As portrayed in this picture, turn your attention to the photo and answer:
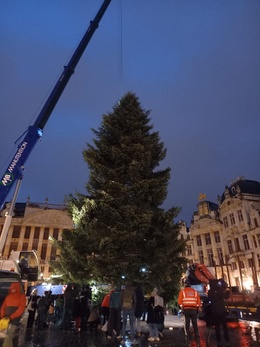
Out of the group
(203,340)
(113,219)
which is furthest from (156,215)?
(203,340)

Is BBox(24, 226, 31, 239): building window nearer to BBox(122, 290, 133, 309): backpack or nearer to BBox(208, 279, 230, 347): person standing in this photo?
BBox(122, 290, 133, 309): backpack

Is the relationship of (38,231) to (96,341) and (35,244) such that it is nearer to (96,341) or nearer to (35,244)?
(35,244)

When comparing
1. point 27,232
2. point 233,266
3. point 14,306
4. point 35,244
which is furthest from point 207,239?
point 14,306

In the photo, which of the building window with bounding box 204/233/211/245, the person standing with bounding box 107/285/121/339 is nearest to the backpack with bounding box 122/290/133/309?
the person standing with bounding box 107/285/121/339

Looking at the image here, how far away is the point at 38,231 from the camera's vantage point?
52438 mm

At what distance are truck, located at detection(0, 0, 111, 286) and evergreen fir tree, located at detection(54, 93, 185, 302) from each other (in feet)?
9.89

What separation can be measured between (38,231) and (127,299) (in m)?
48.0

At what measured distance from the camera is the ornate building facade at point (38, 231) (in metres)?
50.2

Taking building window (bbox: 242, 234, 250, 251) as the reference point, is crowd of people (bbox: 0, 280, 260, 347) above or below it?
below

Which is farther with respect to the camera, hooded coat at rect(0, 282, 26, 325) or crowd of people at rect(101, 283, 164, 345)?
crowd of people at rect(101, 283, 164, 345)

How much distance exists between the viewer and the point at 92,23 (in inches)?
762

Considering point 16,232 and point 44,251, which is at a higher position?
point 16,232

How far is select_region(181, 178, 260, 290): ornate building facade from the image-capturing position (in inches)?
1593

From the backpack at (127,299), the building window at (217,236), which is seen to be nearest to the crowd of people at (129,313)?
the backpack at (127,299)
